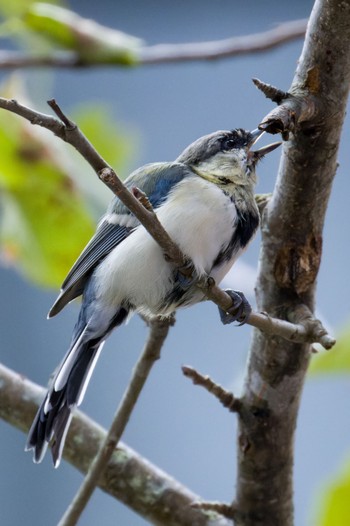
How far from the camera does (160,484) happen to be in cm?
168

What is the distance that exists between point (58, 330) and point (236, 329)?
0.87 metres

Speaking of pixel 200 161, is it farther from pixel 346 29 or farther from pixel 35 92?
pixel 346 29

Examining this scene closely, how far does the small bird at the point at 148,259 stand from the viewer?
5.18 feet

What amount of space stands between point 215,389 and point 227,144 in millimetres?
567

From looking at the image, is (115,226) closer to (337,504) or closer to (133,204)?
(133,204)

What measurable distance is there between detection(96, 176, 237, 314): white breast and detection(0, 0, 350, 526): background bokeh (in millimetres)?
2091

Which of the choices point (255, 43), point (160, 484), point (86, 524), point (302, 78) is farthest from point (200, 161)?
point (86, 524)

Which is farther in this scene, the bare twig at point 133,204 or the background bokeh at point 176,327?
the background bokeh at point 176,327

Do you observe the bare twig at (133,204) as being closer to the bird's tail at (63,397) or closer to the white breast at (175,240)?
the white breast at (175,240)

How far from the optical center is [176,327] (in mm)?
4000

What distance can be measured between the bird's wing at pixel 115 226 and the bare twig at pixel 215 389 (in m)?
A: 0.32

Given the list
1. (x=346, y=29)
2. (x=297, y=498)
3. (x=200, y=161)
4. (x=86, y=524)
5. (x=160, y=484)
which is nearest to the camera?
(x=346, y=29)

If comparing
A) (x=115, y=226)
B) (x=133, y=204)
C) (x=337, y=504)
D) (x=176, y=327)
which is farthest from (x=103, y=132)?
(x=176, y=327)

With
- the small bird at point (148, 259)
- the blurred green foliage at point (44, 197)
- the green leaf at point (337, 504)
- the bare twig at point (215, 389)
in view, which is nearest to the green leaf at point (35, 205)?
the blurred green foliage at point (44, 197)
